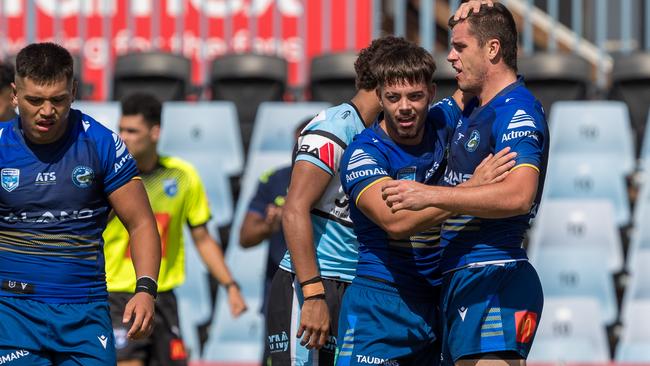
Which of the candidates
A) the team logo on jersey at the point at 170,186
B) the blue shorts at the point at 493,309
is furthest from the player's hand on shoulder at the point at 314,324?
the team logo on jersey at the point at 170,186

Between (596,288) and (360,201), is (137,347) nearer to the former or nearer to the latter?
(360,201)

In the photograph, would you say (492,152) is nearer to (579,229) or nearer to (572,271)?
(572,271)

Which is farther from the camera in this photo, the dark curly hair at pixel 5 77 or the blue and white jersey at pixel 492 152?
the dark curly hair at pixel 5 77

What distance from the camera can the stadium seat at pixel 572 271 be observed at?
10031 millimetres

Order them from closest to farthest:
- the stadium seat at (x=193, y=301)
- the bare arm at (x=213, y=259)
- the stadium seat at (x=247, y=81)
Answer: the bare arm at (x=213, y=259) → the stadium seat at (x=193, y=301) → the stadium seat at (x=247, y=81)

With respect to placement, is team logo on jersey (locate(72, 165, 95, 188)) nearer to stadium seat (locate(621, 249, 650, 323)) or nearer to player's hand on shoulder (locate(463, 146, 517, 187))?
player's hand on shoulder (locate(463, 146, 517, 187))

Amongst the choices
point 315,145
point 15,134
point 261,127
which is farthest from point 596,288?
point 15,134

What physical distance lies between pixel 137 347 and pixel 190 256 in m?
2.94

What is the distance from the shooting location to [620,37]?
13.2 meters

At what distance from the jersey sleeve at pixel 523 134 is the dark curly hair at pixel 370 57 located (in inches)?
24.9

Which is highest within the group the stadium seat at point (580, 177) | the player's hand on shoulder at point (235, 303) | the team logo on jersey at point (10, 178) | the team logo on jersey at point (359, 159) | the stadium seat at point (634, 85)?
the stadium seat at point (634, 85)

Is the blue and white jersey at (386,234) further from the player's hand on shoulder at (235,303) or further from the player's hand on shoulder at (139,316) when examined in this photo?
the player's hand on shoulder at (235,303)

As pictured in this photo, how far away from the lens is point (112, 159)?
5.22 metres

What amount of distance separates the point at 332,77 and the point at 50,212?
640 cm
